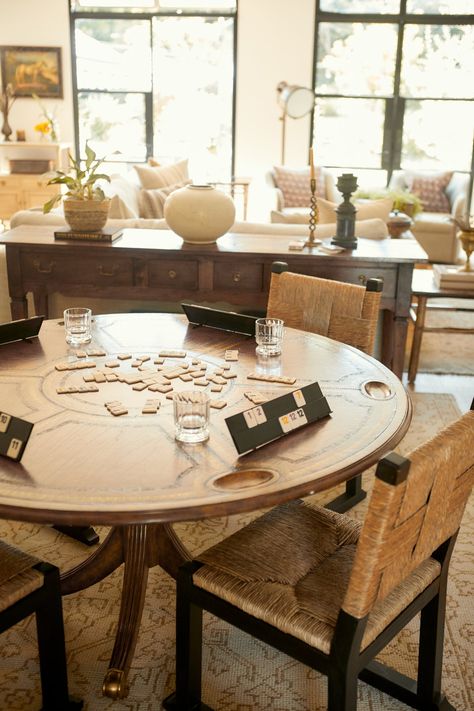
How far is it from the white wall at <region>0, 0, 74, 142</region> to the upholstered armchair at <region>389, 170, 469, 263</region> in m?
3.78

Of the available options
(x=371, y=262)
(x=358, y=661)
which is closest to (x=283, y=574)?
(x=358, y=661)

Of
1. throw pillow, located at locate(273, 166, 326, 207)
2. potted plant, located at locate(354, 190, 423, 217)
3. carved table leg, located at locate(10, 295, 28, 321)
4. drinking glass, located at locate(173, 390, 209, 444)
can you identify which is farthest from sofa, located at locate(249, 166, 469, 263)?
drinking glass, located at locate(173, 390, 209, 444)

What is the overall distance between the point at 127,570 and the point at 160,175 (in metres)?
5.03

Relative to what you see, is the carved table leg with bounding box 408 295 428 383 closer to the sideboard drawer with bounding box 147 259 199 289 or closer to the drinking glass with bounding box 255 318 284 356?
the sideboard drawer with bounding box 147 259 199 289

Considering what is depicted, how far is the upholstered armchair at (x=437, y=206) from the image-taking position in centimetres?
708

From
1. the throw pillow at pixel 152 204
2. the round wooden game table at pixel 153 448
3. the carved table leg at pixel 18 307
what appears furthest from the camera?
the throw pillow at pixel 152 204

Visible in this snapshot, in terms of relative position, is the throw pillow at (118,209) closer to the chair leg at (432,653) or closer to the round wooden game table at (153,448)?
the round wooden game table at (153,448)

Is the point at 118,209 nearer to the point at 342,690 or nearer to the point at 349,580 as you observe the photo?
the point at 349,580

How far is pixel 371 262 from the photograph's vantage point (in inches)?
132

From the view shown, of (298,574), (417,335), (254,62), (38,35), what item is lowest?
(417,335)

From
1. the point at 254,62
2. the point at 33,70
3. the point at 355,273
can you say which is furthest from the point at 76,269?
the point at 33,70

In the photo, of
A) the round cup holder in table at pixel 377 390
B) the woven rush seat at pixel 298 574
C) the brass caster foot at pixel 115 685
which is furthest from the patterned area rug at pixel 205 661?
the round cup holder in table at pixel 377 390

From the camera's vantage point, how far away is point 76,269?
3527 mm

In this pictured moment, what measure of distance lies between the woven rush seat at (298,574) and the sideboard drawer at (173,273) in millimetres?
1848
